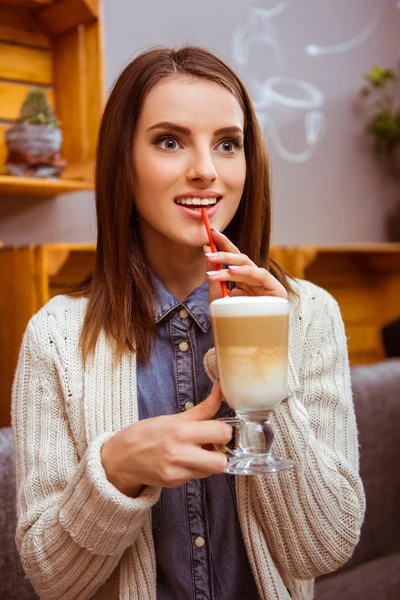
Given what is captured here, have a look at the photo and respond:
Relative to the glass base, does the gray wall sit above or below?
above

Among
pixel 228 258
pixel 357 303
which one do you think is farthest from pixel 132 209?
pixel 357 303

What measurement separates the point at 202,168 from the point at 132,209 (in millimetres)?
209

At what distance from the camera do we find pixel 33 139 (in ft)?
6.84

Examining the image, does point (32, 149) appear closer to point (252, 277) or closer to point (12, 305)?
point (12, 305)

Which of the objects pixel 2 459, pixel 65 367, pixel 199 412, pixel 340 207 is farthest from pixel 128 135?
pixel 340 207

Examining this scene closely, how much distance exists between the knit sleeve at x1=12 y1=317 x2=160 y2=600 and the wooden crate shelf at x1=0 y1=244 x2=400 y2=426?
2.64 feet

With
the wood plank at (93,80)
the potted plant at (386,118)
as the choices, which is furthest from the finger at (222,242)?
the potted plant at (386,118)

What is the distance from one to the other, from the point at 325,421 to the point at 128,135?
1.86ft

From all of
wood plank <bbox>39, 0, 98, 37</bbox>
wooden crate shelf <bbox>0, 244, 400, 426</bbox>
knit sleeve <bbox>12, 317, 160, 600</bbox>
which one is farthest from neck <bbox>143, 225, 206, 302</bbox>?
wood plank <bbox>39, 0, 98, 37</bbox>

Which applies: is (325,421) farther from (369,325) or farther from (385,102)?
(385,102)

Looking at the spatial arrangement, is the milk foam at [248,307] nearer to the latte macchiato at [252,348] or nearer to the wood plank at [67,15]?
the latte macchiato at [252,348]

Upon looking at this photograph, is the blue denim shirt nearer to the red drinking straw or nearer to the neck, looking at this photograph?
the neck

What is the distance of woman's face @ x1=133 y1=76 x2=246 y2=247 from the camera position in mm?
1150

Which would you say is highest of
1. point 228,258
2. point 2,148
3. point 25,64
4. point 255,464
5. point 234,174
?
point 25,64
